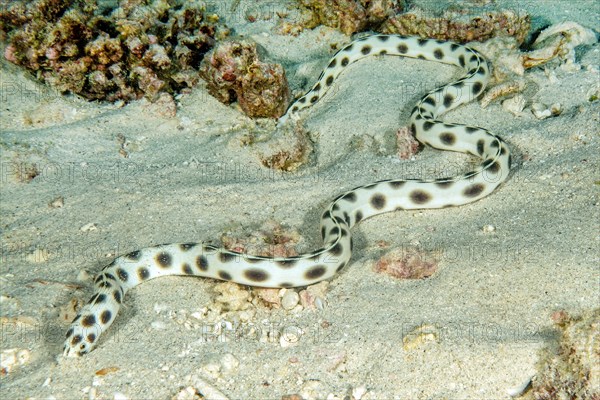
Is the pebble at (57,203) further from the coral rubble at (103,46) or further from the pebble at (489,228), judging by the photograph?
the pebble at (489,228)

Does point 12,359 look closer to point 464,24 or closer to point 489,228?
point 489,228

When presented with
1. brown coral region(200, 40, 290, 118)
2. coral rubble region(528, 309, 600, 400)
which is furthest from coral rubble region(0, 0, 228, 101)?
coral rubble region(528, 309, 600, 400)

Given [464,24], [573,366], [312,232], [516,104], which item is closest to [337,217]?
[312,232]

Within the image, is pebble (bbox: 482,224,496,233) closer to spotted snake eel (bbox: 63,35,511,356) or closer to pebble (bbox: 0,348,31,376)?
spotted snake eel (bbox: 63,35,511,356)

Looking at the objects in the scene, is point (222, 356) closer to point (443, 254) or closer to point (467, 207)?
point (443, 254)

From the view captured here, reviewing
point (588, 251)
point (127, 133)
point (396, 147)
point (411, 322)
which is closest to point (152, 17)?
point (127, 133)

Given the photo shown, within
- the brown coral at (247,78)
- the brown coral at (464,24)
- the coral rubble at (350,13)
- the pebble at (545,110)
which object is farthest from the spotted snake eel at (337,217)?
the coral rubble at (350,13)
